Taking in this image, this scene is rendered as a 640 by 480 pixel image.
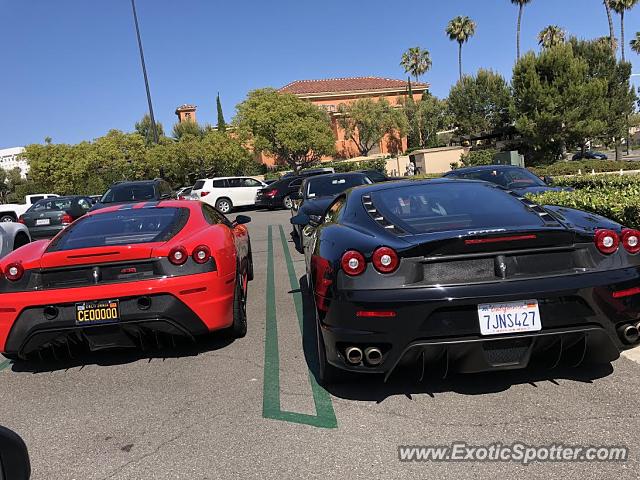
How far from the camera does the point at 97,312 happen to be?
3.94 meters

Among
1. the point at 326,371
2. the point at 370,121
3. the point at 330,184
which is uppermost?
the point at 370,121

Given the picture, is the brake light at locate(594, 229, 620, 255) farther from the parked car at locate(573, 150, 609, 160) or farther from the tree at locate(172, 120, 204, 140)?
the tree at locate(172, 120, 204, 140)

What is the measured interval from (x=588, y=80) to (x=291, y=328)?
Answer: 36352mm

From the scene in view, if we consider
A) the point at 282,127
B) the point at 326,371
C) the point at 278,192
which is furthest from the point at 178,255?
the point at 282,127

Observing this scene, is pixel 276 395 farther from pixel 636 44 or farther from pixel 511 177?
pixel 636 44

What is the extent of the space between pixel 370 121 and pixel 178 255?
5593 centimetres

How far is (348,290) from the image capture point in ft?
10.3

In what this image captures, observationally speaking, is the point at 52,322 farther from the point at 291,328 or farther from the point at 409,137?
the point at 409,137

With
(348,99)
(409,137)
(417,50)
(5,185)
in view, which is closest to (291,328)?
(409,137)

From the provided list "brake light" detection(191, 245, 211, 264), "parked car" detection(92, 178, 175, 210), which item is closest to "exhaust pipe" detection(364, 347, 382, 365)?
"brake light" detection(191, 245, 211, 264)

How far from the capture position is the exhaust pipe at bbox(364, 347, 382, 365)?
3061 millimetres

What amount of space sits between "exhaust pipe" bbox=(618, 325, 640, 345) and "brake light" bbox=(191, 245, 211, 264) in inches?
118

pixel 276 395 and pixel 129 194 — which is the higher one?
pixel 129 194

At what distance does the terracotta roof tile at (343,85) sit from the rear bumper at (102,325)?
66055 millimetres
